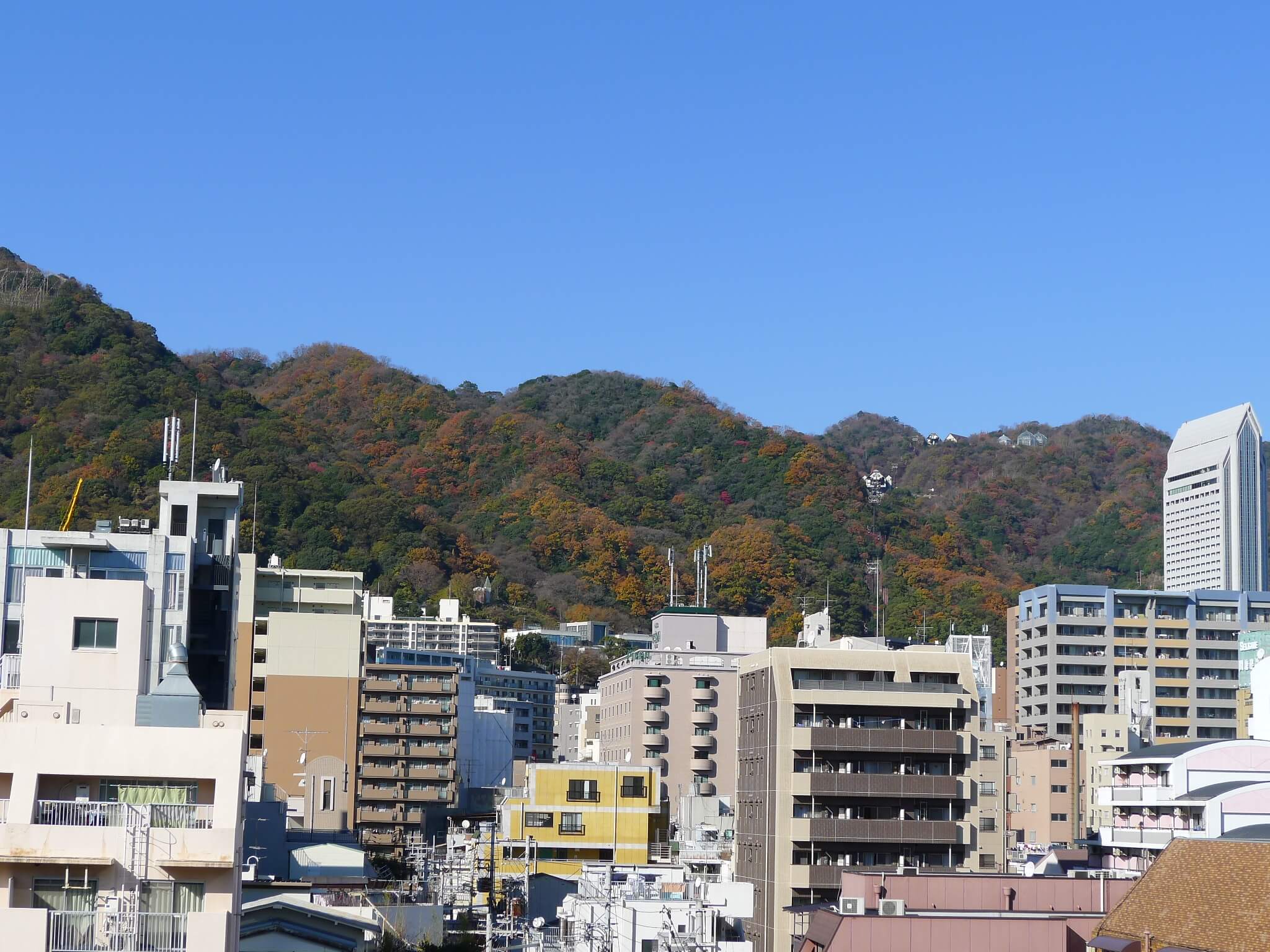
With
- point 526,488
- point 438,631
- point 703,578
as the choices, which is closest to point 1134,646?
point 703,578

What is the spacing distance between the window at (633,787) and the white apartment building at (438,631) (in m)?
56.0

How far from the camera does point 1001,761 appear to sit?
8331cm

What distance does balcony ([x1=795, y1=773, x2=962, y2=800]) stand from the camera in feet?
186

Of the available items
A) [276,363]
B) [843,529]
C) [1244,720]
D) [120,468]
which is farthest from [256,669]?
[276,363]

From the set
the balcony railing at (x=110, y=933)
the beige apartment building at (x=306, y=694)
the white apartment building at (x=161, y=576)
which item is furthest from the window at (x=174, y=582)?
the balcony railing at (x=110, y=933)

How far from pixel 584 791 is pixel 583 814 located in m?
0.86

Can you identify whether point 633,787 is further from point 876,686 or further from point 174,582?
point 174,582

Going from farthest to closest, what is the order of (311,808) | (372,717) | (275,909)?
(372,717) < (311,808) < (275,909)

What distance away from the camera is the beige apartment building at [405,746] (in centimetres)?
8081

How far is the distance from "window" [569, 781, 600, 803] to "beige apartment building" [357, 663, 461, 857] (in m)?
20.4

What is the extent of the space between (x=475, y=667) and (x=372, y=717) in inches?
1521

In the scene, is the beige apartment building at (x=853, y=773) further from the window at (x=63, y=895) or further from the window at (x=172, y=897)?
the window at (x=63, y=895)

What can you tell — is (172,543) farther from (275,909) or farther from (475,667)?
(475,667)

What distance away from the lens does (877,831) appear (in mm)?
56188
